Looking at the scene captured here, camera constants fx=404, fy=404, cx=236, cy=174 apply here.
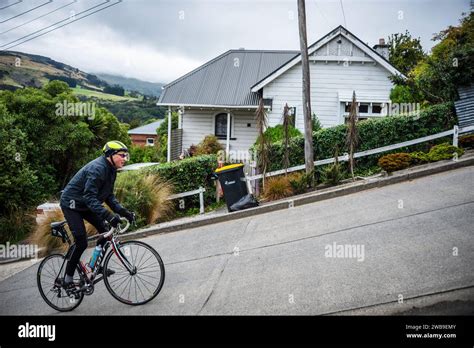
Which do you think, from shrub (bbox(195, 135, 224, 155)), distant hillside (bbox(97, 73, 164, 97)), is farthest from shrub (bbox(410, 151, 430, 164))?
distant hillside (bbox(97, 73, 164, 97))

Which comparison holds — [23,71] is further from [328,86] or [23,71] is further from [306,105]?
[328,86]

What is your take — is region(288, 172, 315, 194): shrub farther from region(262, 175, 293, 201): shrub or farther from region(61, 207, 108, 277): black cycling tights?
region(61, 207, 108, 277): black cycling tights

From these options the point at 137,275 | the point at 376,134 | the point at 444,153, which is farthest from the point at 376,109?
the point at 137,275

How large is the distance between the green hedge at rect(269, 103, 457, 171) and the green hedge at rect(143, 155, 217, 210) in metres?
2.08

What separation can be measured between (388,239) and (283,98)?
44.2 feet

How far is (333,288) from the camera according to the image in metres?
5.26

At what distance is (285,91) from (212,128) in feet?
16.7

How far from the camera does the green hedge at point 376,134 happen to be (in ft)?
43.6

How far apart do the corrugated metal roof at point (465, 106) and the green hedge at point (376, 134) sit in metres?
0.27

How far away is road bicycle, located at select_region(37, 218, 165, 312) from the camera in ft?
18.0

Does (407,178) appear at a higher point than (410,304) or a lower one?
higher
